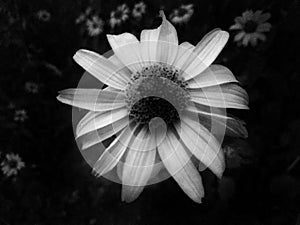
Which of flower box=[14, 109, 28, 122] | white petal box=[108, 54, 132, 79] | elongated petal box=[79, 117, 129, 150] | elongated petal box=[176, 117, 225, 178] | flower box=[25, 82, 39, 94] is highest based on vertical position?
white petal box=[108, 54, 132, 79]

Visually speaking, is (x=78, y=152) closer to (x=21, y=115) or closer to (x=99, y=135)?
(x=21, y=115)

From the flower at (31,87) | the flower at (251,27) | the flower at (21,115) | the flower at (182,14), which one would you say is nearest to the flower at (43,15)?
the flower at (31,87)

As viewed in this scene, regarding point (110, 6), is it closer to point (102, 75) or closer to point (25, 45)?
point (25, 45)

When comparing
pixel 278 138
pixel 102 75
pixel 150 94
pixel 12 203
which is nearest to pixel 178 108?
pixel 150 94

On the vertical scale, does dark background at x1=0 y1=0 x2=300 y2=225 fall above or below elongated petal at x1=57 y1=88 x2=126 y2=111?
below

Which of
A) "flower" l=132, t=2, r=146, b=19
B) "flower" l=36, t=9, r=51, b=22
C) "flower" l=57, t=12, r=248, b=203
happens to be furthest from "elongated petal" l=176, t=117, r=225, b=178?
"flower" l=36, t=9, r=51, b=22

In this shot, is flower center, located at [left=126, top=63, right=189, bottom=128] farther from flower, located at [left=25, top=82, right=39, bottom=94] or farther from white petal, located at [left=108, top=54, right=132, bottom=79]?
flower, located at [left=25, top=82, right=39, bottom=94]
